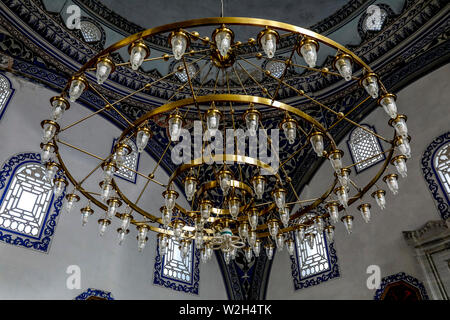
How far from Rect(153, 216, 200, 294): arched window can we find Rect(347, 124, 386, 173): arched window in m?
3.52

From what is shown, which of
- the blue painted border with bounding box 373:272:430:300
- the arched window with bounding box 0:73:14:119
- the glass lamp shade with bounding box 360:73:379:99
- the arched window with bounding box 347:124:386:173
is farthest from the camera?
the arched window with bounding box 347:124:386:173

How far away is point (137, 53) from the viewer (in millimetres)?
2734

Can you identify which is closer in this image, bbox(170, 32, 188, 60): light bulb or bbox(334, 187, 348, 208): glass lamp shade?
bbox(170, 32, 188, 60): light bulb

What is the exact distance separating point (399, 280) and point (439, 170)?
1.72m

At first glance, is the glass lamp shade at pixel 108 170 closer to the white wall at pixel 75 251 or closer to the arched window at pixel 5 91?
the white wall at pixel 75 251

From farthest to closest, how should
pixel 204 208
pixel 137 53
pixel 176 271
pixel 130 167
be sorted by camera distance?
pixel 130 167 < pixel 176 271 < pixel 204 208 < pixel 137 53

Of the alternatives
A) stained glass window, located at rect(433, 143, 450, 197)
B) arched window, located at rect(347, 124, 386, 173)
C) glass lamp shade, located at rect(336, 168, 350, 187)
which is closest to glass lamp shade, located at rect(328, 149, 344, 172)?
glass lamp shade, located at rect(336, 168, 350, 187)

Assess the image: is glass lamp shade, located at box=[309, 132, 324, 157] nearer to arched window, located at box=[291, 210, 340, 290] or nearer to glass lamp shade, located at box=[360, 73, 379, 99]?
glass lamp shade, located at box=[360, 73, 379, 99]

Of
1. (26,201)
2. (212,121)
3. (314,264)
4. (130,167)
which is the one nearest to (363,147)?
(314,264)

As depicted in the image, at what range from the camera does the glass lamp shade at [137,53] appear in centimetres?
272

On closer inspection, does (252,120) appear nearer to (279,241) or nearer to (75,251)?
(279,241)

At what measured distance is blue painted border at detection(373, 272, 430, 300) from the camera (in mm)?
4873
